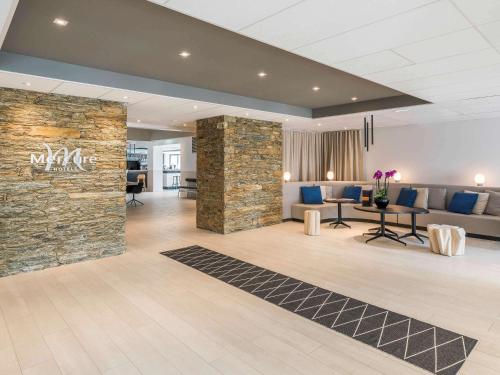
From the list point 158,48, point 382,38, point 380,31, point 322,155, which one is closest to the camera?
point 380,31

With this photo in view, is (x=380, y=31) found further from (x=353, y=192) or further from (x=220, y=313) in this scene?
(x=353, y=192)

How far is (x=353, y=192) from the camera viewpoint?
8352mm

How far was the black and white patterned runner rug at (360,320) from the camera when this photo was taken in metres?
2.40

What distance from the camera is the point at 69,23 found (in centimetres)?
280

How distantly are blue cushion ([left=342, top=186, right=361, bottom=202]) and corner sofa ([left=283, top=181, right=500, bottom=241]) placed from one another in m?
0.20

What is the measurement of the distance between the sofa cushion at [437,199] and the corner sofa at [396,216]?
0.25 feet

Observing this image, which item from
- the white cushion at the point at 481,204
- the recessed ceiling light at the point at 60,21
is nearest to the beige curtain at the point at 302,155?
the white cushion at the point at 481,204

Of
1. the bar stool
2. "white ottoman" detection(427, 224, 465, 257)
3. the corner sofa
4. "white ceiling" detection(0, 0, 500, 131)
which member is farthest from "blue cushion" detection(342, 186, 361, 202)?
the bar stool

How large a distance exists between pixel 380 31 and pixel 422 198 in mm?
5717

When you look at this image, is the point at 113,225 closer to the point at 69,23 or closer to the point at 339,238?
the point at 69,23

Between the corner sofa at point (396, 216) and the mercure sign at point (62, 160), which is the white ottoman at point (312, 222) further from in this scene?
the mercure sign at point (62, 160)

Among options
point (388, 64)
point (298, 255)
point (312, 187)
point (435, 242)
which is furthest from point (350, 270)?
point (312, 187)

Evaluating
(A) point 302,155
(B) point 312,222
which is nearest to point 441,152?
(A) point 302,155

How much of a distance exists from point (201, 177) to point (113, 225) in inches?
95.9
